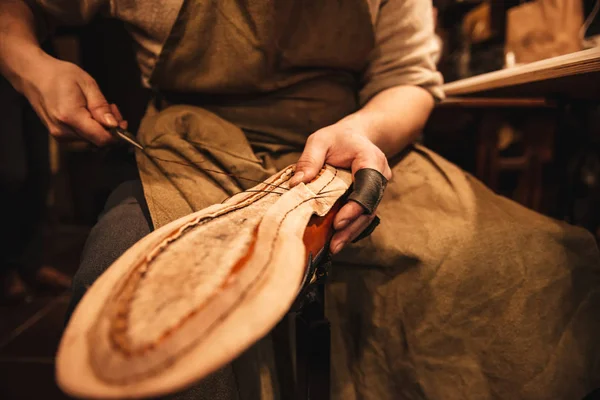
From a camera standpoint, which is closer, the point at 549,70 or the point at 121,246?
the point at 121,246

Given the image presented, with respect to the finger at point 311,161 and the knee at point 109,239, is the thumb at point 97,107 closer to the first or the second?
the knee at point 109,239

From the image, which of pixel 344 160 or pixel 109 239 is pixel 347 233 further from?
pixel 109 239

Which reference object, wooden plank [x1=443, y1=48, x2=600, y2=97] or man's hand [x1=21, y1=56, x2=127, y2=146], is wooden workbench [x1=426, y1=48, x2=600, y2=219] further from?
man's hand [x1=21, y1=56, x2=127, y2=146]

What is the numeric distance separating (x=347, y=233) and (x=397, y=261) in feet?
0.54

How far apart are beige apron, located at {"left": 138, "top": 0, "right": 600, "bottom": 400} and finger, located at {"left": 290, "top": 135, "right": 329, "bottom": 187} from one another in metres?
0.10

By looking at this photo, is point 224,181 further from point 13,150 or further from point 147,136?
point 13,150

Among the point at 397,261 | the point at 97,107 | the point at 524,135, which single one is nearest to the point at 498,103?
the point at 524,135

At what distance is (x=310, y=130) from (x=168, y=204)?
331 millimetres

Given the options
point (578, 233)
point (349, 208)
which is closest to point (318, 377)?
point (349, 208)

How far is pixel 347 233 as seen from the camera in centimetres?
52

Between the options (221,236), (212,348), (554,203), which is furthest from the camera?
(554,203)

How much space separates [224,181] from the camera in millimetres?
602

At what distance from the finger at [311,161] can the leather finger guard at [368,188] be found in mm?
63

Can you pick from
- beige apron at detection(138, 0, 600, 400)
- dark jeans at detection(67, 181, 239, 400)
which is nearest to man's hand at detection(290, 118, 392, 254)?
beige apron at detection(138, 0, 600, 400)
